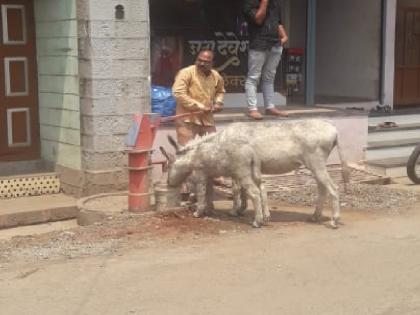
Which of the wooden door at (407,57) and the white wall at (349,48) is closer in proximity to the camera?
the white wall at (349,48)

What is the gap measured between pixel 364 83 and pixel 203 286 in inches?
406

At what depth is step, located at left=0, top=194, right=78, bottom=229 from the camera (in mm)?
9059

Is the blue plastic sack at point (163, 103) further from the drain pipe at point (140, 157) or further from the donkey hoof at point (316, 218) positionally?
the donkey hoof at point (316, 218)

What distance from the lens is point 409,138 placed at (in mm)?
12930

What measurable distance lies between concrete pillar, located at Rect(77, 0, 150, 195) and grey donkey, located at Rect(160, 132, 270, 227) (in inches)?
60.8

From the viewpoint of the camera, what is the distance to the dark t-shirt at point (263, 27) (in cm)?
1034

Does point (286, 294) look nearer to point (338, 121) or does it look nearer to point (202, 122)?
point (202, 122)

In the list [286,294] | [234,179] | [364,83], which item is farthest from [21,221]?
[364,83]

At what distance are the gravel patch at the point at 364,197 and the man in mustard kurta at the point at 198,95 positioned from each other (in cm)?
154

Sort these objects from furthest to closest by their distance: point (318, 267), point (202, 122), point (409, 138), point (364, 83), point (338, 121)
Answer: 1. point (364, 83)
2. point (409, 138)
3. point (338, 121)
4. point (202, 122)
5. point (318, 267)

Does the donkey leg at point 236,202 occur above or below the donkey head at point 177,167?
below

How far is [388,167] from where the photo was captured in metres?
11.6

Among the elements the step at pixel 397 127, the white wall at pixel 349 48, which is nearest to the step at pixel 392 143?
the step at pixel 397 127

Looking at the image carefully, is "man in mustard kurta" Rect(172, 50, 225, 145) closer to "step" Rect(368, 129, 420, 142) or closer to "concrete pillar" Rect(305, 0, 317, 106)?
"step" Rect(368, 129, 420, 142)
